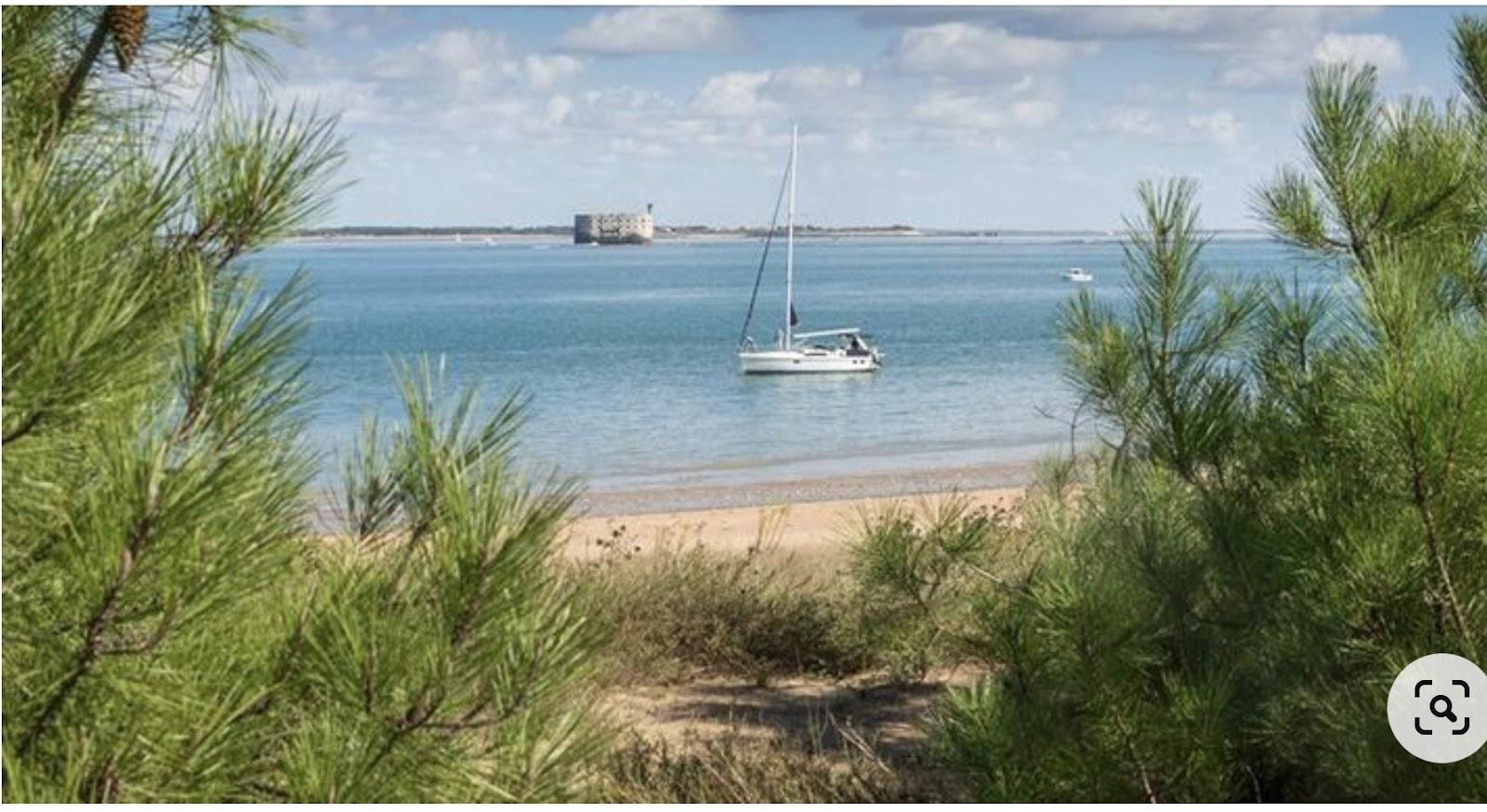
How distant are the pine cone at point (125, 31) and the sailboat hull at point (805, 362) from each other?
41782 millimetres

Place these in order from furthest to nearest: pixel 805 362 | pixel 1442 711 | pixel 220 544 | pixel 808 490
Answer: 1. pixel 805 362
2. pixel 808 490
3. pixel 1442 711
4. pixel 220 544

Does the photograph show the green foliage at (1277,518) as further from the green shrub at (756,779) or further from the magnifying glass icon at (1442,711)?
the green shrub at (756,779)

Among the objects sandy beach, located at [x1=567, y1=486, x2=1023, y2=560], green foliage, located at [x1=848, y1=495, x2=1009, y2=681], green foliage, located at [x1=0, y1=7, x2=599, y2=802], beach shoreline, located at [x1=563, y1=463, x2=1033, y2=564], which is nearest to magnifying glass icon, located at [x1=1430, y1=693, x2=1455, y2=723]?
green foliage, located at [x1=848, y1=495, x2=1009, y2=681]

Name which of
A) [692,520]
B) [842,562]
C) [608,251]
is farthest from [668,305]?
[608,251]

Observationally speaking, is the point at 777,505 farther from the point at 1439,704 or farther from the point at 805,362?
the point at 805,362

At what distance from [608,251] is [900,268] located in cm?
4200

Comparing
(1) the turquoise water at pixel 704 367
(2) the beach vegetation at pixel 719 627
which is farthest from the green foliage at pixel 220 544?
(2) the beach vegetation at pixel 719 627

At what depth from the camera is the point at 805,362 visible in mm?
45125

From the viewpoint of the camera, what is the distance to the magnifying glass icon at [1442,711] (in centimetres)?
392

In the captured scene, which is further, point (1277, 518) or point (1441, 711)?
point (1277, 518)

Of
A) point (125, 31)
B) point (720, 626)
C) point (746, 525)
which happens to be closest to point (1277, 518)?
point (125, 31)

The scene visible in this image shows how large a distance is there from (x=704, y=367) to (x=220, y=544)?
4654 cm

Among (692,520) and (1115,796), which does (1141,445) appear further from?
(692,520)

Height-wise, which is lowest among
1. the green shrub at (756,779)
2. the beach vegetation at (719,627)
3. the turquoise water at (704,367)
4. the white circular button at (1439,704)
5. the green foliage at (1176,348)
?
the turquoise water at (704,367)
